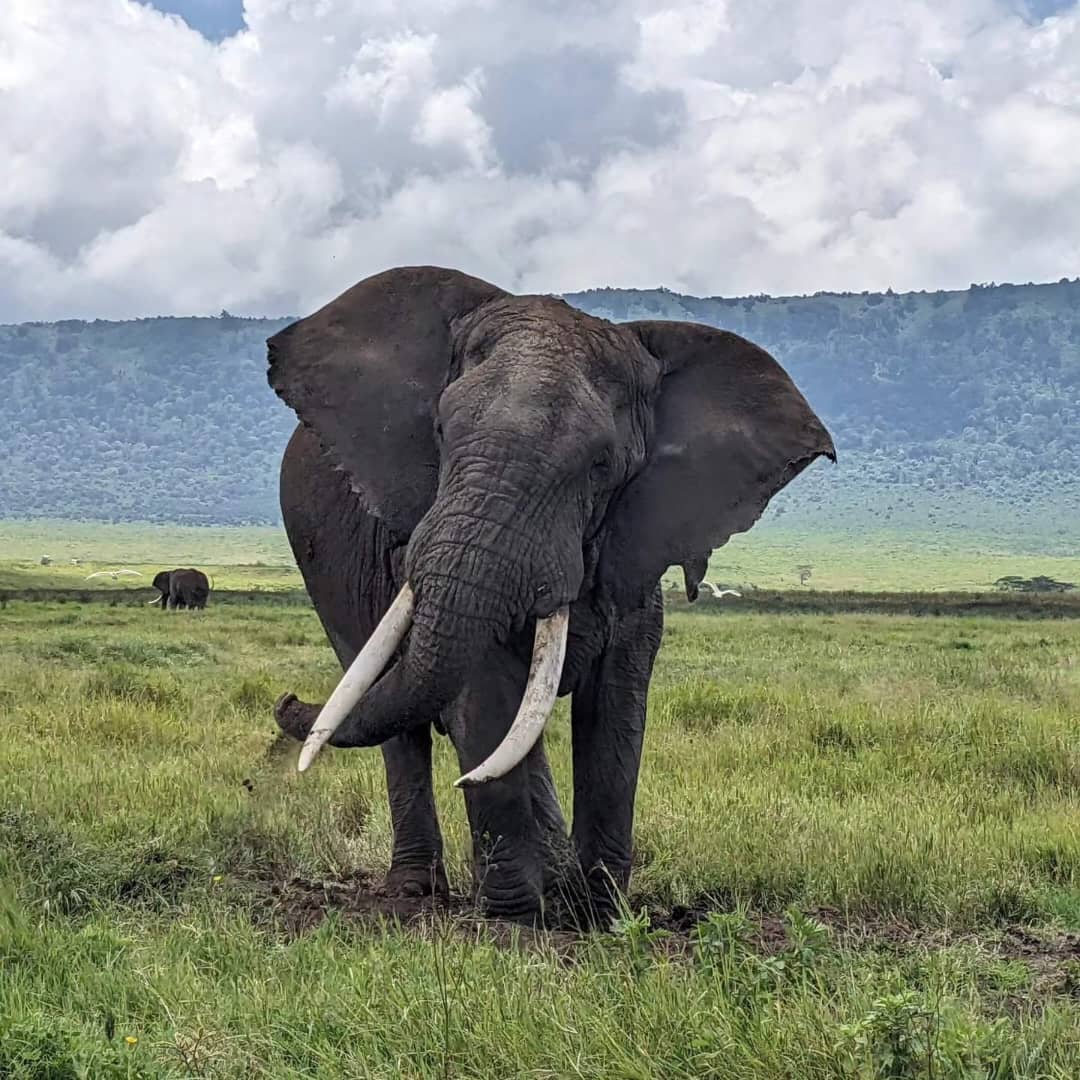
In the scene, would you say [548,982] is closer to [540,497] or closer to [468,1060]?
[468,1060]

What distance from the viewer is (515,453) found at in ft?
17.7

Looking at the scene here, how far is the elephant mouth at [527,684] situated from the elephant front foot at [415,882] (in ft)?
5.63

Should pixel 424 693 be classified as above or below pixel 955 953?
above

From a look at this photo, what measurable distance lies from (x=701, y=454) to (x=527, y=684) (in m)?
1.33

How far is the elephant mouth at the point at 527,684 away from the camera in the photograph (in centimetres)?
523

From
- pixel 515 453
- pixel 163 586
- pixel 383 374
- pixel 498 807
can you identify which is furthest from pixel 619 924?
pixel 163 586

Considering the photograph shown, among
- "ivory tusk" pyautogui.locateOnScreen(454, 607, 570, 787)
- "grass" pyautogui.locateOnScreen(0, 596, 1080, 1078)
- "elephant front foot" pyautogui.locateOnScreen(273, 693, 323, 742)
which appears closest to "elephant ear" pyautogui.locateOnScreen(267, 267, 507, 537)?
"ivory tusk" pyautogui.locateOnScreen(454, 607, 570, 787)

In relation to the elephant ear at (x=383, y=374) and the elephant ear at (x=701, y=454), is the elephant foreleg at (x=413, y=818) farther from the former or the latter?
the elephant ear at (x=701, y=454)

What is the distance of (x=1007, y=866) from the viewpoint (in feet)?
22.5

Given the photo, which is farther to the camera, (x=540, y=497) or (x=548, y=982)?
(x=540, y=497)

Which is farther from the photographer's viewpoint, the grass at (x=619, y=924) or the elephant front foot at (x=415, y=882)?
the elephant front foot at (x=415, y=882)

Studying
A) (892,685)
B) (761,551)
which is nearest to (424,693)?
(892,685)

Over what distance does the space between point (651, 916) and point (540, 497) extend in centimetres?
214

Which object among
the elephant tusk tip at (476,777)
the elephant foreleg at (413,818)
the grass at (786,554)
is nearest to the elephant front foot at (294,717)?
the elephant foreleg at (413,818)
